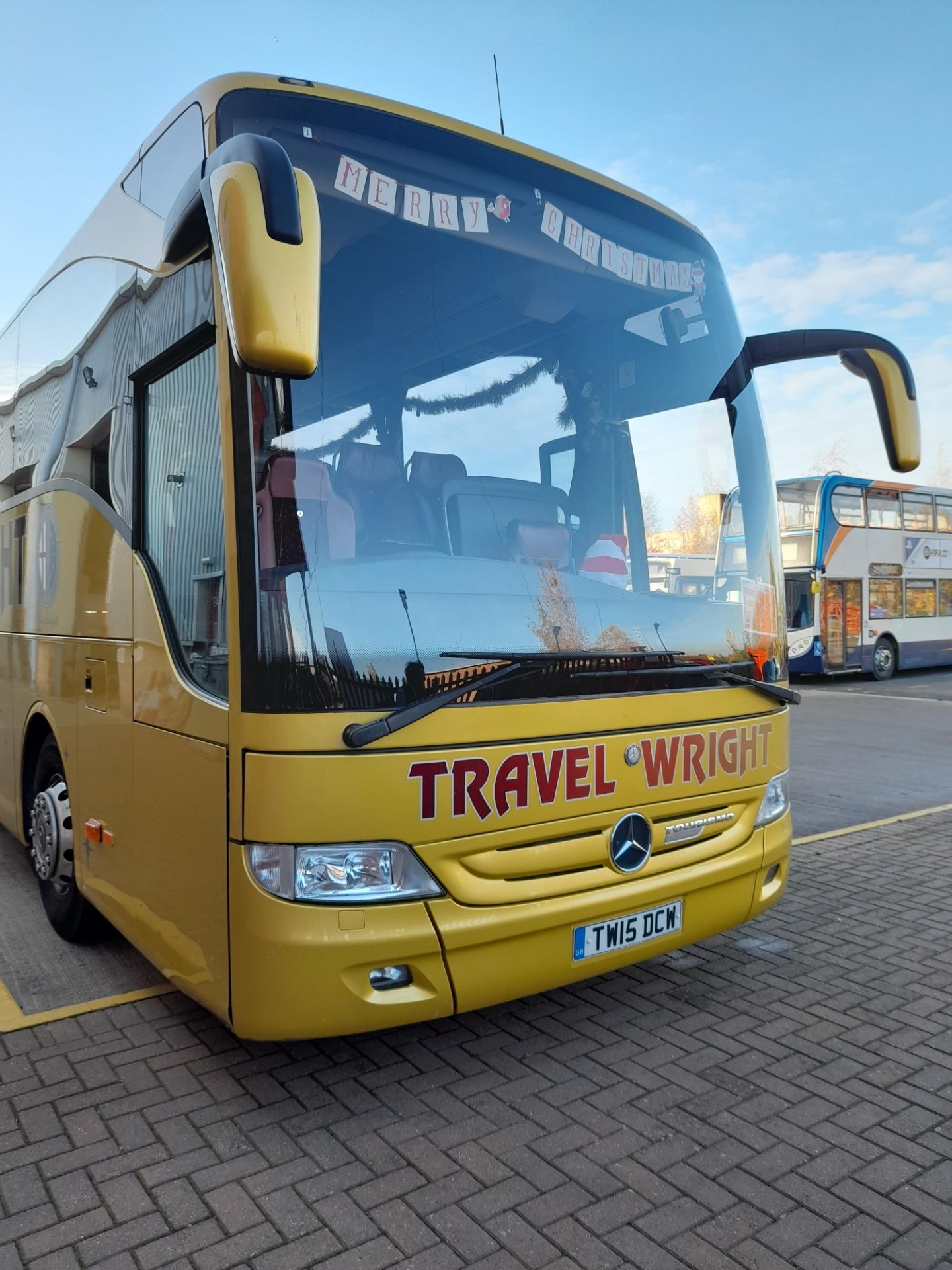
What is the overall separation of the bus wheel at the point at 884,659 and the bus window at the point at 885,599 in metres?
0.59

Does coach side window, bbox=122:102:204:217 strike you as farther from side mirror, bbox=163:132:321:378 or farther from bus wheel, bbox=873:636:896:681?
bus wheel, bbox=873:636:896:681

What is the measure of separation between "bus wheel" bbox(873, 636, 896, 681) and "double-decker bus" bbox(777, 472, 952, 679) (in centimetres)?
3

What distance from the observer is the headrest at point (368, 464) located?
296 cm

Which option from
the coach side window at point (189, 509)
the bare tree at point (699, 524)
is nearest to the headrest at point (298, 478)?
the coach side window at point (189, 509)

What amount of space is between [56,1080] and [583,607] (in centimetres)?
233

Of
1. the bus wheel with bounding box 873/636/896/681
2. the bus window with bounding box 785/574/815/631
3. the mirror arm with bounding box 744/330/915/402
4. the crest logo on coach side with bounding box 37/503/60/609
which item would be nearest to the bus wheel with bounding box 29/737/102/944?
the crest logo on coach side with bounding box 37/503/60/609

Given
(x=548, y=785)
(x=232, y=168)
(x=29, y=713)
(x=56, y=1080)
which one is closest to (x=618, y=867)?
(x=548, y=785)

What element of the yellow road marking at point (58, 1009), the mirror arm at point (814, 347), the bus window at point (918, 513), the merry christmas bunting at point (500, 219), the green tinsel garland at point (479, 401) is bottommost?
the yellow road marking at point (58, 1009)

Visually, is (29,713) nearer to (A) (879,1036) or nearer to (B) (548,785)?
(B) (548,785)

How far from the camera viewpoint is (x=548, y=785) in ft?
10.3

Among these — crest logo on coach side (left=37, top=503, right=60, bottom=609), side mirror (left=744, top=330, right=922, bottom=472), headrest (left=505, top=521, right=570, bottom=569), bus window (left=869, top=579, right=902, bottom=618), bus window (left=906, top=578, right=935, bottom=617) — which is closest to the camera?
headrest (left=505, top=521, right=570, bottom=569)

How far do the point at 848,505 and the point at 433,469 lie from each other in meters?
18.4

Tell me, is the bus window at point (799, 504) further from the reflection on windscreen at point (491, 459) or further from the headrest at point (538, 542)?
the headrest at point (538, 542)

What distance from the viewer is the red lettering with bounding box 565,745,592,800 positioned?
10.4 feet
